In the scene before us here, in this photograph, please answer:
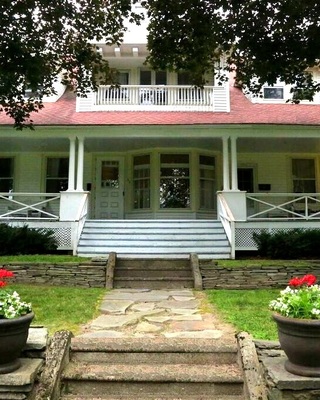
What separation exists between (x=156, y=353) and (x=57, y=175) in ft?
36.6

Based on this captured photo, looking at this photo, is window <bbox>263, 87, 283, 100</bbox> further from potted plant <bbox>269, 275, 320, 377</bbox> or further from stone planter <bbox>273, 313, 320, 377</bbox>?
stone planter <bbox>273, 313, 320, 377</bbox>

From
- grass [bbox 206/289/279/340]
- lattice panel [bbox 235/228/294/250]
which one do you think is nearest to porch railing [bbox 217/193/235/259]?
lattice panel [bbox 235/228/294/250]

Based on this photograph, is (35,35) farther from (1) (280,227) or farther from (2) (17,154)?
(1) (280,227)

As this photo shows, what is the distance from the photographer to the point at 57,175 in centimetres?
1419

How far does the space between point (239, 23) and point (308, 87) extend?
2.37 metres

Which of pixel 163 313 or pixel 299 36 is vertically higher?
pixel 299 36

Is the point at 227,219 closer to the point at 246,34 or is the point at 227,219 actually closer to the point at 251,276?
the point at 251,276

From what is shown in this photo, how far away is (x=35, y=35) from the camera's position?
886 centimetres

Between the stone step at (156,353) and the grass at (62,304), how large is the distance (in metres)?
0.77

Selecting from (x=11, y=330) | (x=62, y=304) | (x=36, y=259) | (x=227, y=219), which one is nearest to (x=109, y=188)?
(x=227, y=219)

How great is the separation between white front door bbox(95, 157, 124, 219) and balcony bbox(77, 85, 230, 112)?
1.96m

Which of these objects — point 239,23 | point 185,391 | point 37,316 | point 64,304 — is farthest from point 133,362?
point 239,23

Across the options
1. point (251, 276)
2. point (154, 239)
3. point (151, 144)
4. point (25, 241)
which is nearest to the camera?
point (251, 276)

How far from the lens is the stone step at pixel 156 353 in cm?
393
